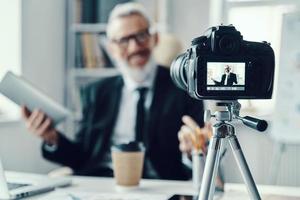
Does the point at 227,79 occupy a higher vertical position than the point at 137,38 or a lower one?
lower

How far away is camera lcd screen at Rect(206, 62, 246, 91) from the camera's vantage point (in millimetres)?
933

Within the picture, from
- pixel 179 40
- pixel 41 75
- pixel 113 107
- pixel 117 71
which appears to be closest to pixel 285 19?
pixel 179 40

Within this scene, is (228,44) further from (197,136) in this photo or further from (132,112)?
(132,112)

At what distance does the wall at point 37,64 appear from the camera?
2.54m

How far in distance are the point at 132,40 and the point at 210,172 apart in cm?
140

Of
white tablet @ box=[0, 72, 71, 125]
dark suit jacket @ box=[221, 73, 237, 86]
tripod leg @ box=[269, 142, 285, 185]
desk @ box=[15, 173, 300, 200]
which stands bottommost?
tripod leg @ box=[269, 142, 285, 185]

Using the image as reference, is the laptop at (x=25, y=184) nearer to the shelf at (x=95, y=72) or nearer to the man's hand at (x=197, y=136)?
the man's hand at (x=197, y=136)

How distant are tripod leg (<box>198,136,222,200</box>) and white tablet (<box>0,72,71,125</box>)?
75 cm

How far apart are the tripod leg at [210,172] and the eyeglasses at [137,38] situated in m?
1.35

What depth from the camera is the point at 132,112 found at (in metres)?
2.20

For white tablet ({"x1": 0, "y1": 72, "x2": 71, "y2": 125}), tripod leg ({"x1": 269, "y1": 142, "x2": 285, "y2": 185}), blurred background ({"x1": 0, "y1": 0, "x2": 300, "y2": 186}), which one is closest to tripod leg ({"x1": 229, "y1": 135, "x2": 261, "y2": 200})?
white tablet ({"x1": 0, "y1": 72, "x2": 71, "y2": 125})

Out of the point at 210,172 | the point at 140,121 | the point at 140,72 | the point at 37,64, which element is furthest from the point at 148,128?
the point at 210,172

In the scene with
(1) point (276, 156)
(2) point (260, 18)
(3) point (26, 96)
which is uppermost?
(2) point (260, 18)

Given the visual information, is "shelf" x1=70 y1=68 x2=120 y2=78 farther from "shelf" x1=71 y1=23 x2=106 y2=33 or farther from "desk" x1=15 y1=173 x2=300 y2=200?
"desk" x1=15 y1=173 x2=300 y2=200
